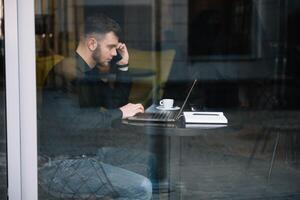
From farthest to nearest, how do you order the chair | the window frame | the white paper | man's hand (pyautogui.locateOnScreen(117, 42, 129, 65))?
the chair → man's hand (pyautogui.locateOnScreen(117, 42, 129, 65)) → the white paper → the window frame

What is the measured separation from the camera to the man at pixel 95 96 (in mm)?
2322

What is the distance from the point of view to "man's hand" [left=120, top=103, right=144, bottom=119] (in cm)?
247

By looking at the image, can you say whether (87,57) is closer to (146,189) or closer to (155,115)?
(155,115)

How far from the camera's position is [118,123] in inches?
98.0

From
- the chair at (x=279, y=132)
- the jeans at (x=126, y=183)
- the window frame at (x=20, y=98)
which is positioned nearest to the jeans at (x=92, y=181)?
the jeans at (x=126, y=183)

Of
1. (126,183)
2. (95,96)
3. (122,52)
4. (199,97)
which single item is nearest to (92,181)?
(126,183)

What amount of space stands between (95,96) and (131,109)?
0.18 meters

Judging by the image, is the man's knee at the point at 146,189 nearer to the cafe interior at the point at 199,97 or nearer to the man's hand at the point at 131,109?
the cafe interior at the point at 199,97

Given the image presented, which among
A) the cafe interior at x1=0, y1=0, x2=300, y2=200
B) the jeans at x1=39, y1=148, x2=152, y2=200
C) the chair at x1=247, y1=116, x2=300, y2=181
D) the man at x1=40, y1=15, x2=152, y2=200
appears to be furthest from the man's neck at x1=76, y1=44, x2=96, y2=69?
the chair at x1=247, y1=116, x2=300, y2=181

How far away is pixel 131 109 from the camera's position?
8.24 ft

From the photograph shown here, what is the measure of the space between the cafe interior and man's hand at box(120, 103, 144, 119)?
4 centimetres

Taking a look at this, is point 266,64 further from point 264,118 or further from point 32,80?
point 32,80

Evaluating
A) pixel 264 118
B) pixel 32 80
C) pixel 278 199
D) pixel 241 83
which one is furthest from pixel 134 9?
pixel 32 80

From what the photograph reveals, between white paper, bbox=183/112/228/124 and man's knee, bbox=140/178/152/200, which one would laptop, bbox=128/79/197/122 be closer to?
white paper, bbox=183/112/228/124
